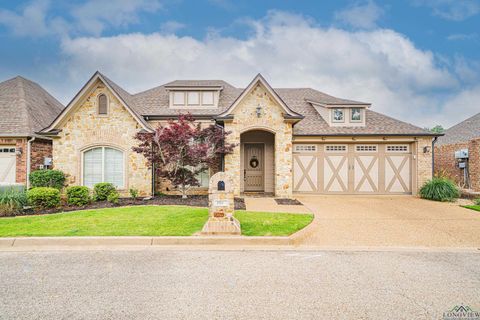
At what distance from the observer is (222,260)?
4.74m

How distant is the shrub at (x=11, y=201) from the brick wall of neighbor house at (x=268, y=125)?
8688 mm

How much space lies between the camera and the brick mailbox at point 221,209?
602cm

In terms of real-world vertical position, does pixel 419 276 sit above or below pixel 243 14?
below

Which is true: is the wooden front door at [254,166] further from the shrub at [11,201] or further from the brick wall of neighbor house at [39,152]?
the brick wall of neighbor house at [39,152]

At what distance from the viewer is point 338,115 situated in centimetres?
1388

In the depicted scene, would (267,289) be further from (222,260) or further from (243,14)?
(243,14)

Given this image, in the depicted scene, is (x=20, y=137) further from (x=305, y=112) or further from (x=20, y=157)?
(x=305, y=112)

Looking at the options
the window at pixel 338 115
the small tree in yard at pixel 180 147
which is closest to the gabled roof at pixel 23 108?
the small tree in yard at pixel 180 147

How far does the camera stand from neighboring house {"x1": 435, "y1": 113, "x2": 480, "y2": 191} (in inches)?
582

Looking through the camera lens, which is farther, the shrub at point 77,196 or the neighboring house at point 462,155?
the neighboring house at point 462,155

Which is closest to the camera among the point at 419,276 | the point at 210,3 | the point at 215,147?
the point at 419,276

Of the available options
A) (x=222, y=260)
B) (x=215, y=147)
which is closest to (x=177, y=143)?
(x=215, y=147)

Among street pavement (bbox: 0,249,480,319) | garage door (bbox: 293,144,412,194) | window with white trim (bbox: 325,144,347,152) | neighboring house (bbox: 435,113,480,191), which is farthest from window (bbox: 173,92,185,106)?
neighboring house (bbox: 435,113,480,191)

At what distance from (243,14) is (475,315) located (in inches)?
891
